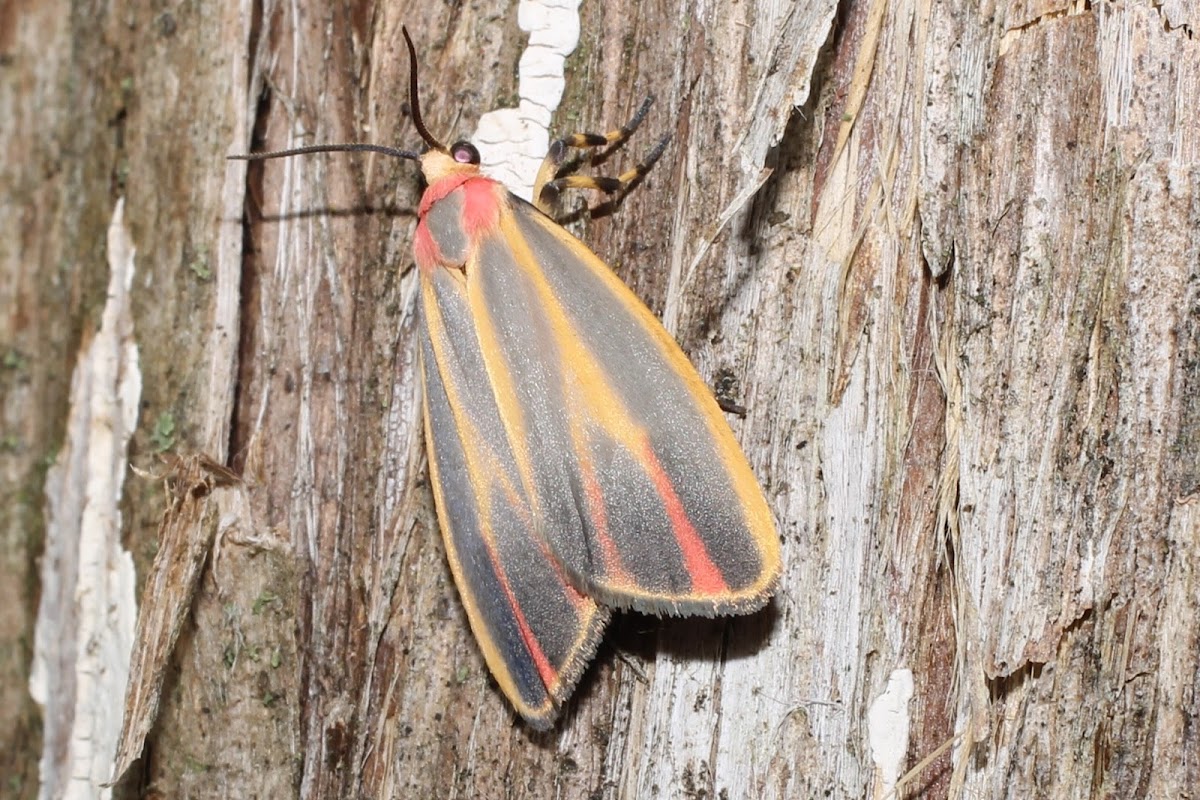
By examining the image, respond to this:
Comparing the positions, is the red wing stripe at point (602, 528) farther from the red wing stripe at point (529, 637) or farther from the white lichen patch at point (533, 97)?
the white lichen patch at point (533, 97)

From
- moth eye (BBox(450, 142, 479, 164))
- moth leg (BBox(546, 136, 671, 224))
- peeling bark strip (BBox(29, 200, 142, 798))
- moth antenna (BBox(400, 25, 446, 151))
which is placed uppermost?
moth antenna (BBox(400, 25, 446, 151))

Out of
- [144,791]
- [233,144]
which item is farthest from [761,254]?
[144,791]

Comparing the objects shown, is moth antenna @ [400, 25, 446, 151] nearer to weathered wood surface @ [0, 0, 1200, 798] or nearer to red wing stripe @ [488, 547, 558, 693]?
weathered wood surface @ [0, 0, 1200, 798]

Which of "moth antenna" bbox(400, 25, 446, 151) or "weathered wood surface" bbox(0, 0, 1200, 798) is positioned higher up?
"moth antenna" bbox(400, 25, 446, 151)

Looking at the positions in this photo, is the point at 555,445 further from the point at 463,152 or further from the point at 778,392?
the point at 463,152

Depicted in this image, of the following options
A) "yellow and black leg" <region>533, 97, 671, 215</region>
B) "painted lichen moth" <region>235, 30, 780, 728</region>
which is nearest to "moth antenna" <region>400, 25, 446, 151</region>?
"painted lichen moth" <region>235, 30, 780, 728</region>

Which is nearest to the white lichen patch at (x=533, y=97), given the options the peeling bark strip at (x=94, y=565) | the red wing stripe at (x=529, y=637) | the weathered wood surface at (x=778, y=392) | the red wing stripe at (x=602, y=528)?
the weathered wood surface at (x=778, y=392)
